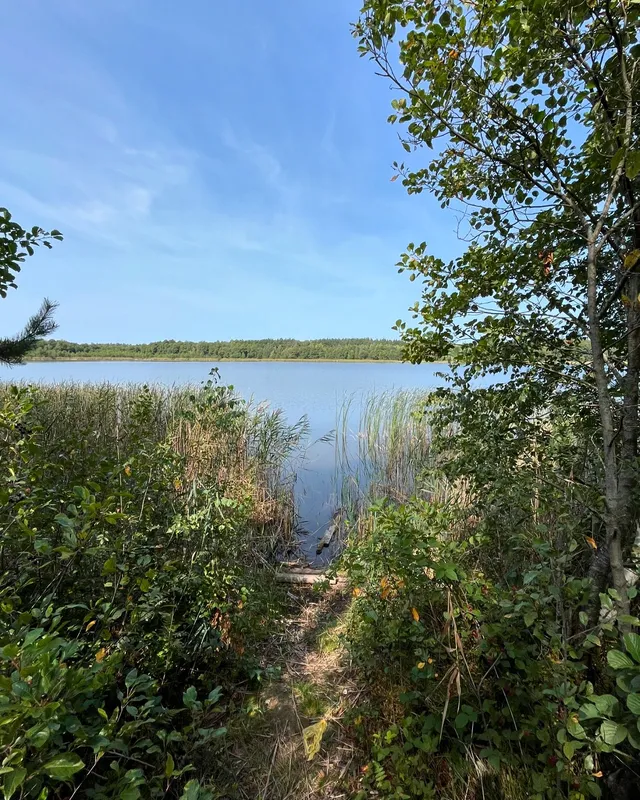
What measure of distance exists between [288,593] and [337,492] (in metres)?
3.28

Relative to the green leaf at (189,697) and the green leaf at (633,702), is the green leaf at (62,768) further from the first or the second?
the green leaf at (633,702)

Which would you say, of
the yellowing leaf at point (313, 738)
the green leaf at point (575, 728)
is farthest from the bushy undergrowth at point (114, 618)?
the green leaf at point (575, 728)

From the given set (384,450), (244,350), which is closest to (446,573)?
(384,450)

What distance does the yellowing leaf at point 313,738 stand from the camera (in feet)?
4.92

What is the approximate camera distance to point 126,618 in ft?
5.29

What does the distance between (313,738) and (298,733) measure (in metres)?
0.08

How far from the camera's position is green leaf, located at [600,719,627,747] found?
0.80m

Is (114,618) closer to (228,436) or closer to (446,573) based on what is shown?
(446,573)

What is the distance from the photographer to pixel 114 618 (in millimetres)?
1268

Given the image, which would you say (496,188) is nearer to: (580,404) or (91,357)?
(580,404)

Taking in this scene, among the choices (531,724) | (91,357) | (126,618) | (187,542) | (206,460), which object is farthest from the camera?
(91,357)

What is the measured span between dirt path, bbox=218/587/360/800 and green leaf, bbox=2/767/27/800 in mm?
990

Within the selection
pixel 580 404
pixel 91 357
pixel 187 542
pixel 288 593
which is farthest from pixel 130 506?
pixel 91 357

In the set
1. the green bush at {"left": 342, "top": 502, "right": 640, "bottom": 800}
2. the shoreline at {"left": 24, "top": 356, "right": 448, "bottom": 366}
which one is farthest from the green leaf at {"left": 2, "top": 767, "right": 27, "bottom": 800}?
the shoreline at {"left": 24, "top": 356, "right": 448, "bottom": 366}
